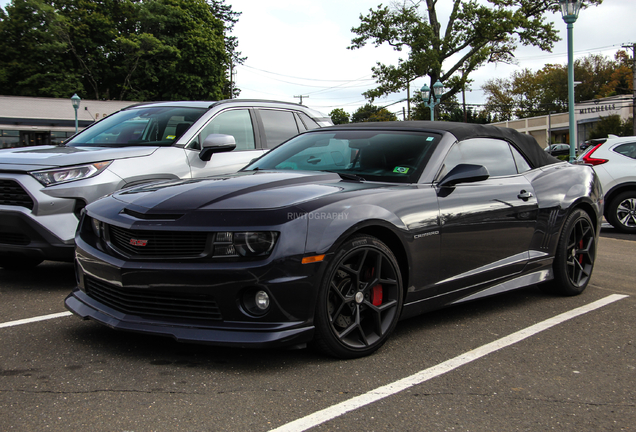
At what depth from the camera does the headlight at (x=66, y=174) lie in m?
4.99

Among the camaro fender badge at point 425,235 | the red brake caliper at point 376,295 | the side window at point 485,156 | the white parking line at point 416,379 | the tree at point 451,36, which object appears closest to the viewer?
the white parking line at point 416,379

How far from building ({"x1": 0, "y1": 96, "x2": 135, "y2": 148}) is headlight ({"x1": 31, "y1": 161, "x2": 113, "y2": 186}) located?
41.9 meters

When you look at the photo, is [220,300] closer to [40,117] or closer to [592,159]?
[592,159]

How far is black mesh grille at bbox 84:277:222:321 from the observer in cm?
315

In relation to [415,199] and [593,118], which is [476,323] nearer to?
[415,199]

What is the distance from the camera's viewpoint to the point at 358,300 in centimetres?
341

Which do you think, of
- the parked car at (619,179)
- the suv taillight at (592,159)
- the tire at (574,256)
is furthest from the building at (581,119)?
the tire at (574,256)

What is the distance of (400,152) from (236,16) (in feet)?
200

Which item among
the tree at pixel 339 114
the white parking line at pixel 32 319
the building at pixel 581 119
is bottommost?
the white parking line at pixel 32 319

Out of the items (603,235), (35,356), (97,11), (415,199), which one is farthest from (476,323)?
(97,11)

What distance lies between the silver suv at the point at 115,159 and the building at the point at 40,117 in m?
40.6

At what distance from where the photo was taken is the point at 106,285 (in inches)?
135

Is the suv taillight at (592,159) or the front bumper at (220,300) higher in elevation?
the suv taillight at (592,159)

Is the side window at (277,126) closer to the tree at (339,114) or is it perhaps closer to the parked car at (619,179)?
the parked car at (619,179)
